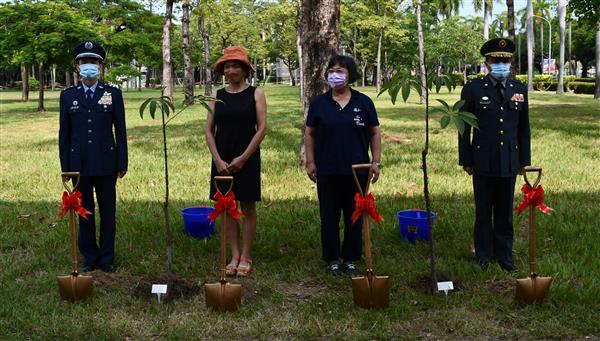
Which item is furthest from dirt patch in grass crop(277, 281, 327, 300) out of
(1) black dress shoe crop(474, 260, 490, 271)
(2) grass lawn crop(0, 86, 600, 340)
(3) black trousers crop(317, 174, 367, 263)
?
(1) black dress shoe crop(474, 260, 490, 271)

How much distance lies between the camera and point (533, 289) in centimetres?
429

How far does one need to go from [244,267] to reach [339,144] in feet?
4.21

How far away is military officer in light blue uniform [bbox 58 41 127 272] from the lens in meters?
4.87

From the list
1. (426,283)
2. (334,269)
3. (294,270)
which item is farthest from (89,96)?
(426,283)

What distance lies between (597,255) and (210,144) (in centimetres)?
332

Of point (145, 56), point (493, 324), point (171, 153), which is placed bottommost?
point (493, 324)

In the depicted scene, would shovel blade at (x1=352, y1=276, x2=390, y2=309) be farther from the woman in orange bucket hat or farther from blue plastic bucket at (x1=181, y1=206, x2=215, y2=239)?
blue plastic bucket at (x1=181, y1=206, x2=215, y2=239)

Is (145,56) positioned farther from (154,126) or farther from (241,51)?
(241,51)

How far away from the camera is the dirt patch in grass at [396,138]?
43.7 ft

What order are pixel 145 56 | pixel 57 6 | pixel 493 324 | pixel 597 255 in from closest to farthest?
pixel 493 324, pixel 597 255, pixel 57 6, pixel 145 56

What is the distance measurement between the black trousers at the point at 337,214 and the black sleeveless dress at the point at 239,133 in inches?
21.0

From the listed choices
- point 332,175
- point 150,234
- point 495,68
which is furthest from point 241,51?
point 150,234

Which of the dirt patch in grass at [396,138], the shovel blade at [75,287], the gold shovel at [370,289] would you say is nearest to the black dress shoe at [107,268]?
the shovel blade at [75,287]

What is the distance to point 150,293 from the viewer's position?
15.5 feet
